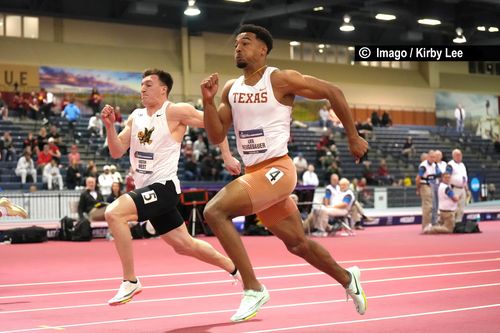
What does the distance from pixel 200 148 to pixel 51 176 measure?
6727 millimetres

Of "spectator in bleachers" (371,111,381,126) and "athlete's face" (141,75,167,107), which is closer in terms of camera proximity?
"athlete's face" (141,75,167,107)

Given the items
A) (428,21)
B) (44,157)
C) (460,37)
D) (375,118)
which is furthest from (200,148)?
(460,37)

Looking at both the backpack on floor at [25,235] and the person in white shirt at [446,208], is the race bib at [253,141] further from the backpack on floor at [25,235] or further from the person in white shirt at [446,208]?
the backpack on floor at [25,235]

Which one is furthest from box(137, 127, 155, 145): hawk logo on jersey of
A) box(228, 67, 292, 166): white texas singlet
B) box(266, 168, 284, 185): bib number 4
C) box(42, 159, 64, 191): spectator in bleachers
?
box(42, 159, 64, 191): spectator in bleachers

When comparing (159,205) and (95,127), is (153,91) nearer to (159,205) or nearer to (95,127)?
(159,205)

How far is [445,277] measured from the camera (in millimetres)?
11328

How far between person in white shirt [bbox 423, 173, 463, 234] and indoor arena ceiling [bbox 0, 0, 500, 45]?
17915 mm

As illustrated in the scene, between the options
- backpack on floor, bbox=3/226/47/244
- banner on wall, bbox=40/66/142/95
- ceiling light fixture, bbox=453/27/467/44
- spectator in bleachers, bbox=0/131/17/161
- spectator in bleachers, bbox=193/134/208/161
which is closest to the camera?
backpack on floor, bbox=3/226/47/244

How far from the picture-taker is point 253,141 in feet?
23.5

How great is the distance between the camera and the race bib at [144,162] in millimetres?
8562

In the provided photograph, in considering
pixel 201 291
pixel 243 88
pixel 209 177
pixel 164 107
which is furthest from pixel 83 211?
pixel 243 88

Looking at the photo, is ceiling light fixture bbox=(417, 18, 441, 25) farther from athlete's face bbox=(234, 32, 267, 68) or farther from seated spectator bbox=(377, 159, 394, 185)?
athlete's face bbox=(234, 32, 267, 68)

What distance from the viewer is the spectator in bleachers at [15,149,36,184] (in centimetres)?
2823

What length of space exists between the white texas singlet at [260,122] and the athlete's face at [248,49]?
0.21m
